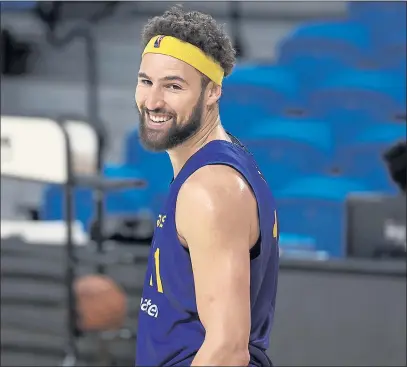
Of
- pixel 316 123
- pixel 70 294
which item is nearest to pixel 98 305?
pixel 70 294

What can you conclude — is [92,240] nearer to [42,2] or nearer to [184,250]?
[184,250]

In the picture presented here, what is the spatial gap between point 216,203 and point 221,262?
105mm

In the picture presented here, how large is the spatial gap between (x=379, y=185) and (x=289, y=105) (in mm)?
1207

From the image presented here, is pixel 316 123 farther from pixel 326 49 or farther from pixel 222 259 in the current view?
pixel 222 259

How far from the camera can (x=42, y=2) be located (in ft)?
22.0

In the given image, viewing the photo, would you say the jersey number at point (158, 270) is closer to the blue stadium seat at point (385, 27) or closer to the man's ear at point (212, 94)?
the man's ear at point (212, 94)

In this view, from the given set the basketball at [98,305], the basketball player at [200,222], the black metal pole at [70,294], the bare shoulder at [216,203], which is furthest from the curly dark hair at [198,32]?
the basketball at [98,305]

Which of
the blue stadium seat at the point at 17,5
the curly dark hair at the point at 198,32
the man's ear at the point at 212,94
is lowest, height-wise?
the man's ear at the point at 212,94

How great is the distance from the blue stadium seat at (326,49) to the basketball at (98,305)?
3041 millimetres

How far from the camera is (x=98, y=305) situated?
3.80 meters

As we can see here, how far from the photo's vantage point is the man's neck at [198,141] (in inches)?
58.4

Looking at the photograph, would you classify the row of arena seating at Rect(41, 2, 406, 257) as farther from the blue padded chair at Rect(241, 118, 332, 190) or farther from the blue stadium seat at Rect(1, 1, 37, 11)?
the blue stadium seat at Rect(1, 1, 37, 11)

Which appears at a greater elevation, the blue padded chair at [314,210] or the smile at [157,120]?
the blue padded chair at [314,210]

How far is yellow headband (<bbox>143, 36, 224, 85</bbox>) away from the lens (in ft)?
4.75
